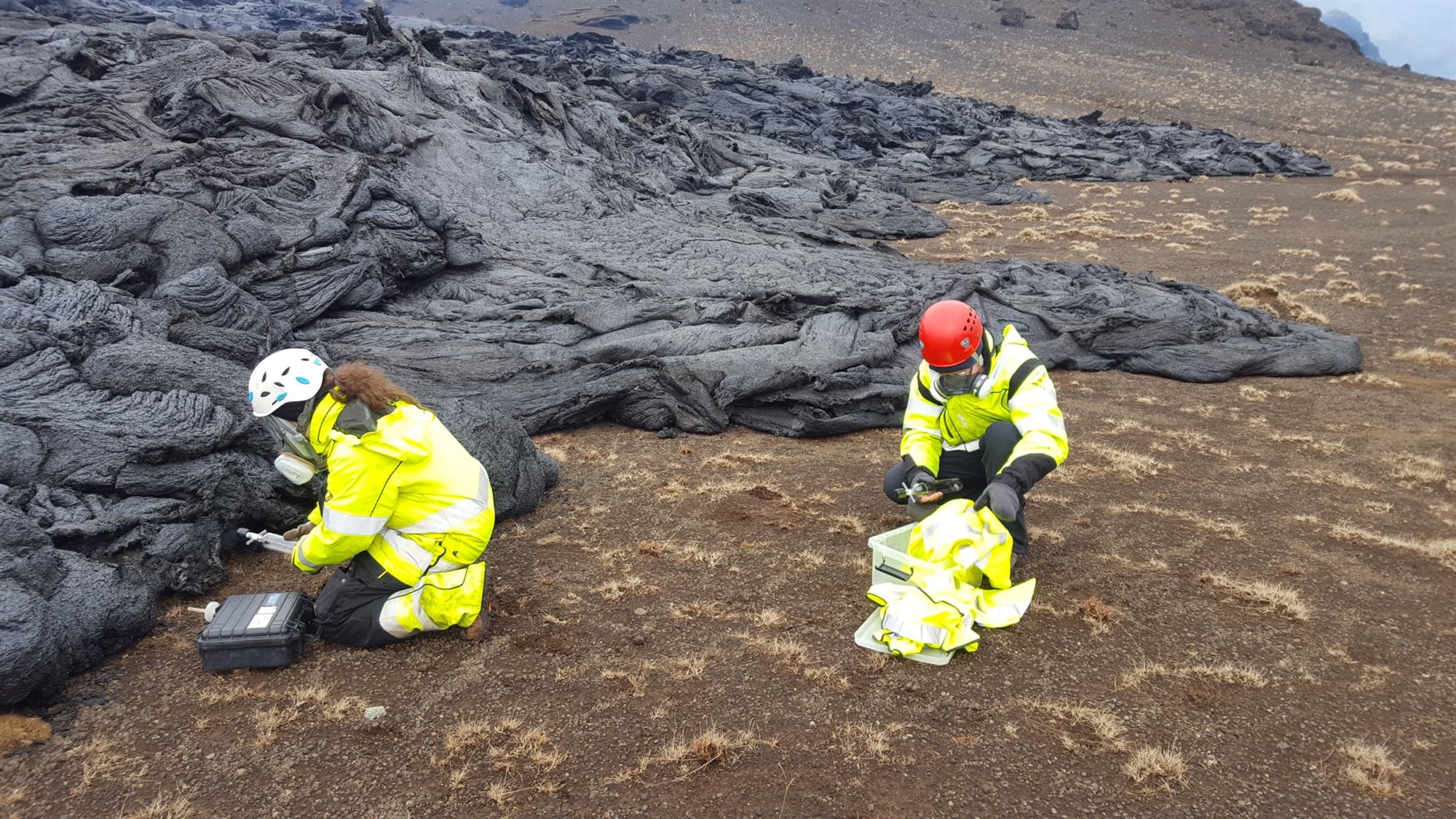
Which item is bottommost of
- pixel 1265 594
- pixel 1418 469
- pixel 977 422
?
pixel 1418 469

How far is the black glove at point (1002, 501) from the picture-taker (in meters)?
4.94

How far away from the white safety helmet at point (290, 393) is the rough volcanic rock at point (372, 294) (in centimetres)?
146

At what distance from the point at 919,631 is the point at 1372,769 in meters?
2.24

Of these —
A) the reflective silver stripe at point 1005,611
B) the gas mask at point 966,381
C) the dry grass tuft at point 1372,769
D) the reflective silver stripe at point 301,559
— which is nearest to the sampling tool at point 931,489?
the gas mask at point 966,381

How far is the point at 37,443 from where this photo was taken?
607 cm

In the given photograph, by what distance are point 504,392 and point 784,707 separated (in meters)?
5.63

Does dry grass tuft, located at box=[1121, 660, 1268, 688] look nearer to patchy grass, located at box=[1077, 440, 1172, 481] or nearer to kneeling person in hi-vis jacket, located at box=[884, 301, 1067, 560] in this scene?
kneeling person in hi-vis jacket, located at box=[884, 301, 1067, 560]

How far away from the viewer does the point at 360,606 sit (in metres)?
5.14

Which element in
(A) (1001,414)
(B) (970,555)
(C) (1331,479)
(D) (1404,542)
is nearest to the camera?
(B) (970,555)

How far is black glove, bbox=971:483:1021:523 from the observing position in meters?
4.94

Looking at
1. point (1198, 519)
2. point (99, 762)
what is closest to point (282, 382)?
point (99, 762)

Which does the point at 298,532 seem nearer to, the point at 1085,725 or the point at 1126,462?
the point at 1085,725

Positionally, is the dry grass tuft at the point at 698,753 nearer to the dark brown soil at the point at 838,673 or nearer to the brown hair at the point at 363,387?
the dark brown soil at the point at 838,673

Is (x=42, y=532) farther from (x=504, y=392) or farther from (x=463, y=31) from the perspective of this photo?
(x=463, y=31)
